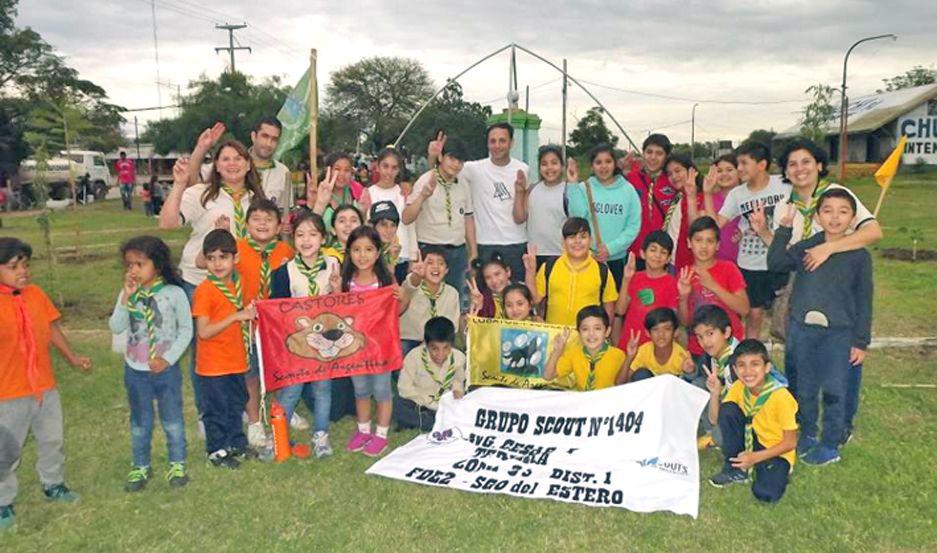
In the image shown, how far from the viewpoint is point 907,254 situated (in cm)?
1432

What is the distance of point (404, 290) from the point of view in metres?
5.88

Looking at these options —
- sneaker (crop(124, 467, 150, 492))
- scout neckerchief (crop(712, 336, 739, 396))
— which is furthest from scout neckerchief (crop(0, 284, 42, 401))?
scout neckerchief (crop(712, 336, 739, 396))

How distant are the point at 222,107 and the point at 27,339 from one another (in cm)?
5438

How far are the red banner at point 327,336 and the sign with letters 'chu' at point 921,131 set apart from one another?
1804 inches

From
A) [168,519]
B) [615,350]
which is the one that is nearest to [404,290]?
[615,350]

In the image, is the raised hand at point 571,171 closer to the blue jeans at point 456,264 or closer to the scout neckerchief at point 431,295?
the blue jeans at point 456,264

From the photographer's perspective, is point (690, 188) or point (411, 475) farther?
point (690, 188)

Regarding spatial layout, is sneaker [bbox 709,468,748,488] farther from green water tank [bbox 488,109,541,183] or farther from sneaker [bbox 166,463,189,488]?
green water tank [bbox 488,109,541,183]

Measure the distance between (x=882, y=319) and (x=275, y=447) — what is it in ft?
25.7

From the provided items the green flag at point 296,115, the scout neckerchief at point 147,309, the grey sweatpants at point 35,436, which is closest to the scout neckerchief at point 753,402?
the scout neckerchief at point 147,309

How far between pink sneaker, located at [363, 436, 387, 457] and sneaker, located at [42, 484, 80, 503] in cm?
191

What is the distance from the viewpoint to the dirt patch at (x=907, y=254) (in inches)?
546

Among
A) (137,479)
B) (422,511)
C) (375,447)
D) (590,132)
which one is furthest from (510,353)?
(590,132)

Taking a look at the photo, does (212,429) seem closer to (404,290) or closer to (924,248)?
(404,290)
